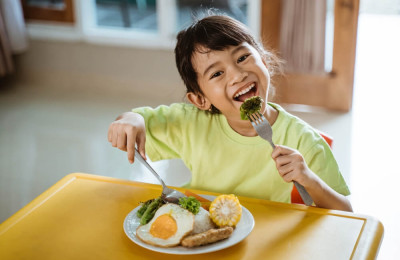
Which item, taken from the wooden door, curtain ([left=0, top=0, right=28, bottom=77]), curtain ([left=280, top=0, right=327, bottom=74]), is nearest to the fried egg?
the wooden door

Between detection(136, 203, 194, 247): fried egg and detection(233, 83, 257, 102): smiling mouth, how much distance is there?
40 cm

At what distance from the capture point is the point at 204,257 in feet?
3.31

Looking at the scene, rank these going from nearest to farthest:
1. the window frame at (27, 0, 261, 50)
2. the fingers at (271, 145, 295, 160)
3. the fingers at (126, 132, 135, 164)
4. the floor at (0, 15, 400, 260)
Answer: the fingers at (271, 145, 295, 160) → the fingers at (126, 132, 135, 164) → the floor at (0, 15, 400, 260) → the window frame at (27, 0, 261, 50)

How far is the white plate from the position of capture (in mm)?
1002

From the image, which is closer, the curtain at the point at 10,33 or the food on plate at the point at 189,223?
the food on plate at the point at 189,223

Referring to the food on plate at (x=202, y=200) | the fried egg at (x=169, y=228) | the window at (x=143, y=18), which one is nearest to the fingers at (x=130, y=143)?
the food on plate at (x=202, y=200)

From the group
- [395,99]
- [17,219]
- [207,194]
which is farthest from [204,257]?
[395,99]

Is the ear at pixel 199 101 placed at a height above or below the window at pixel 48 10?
above

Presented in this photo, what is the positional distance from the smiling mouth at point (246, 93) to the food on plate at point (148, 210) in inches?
13.9

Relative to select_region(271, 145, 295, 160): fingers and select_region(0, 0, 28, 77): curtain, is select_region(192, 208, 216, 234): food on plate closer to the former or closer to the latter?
select_region(271, 145, 295, 160): fingers

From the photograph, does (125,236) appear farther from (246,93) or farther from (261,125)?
(246,93)

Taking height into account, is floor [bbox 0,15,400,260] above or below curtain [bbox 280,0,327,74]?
below

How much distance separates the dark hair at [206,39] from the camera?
134cm

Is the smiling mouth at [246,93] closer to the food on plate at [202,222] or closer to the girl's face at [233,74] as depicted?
the girl's face at [233,74]
